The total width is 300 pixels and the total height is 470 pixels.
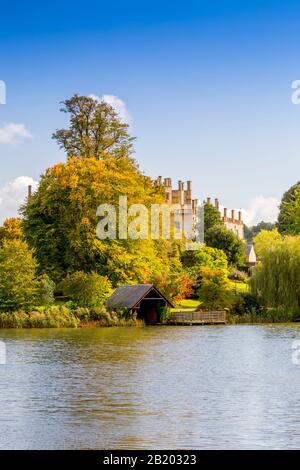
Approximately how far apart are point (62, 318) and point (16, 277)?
329 centimetres

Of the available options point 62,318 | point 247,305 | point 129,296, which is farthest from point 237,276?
point 62,318

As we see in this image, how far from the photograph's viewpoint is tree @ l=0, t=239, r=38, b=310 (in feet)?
155

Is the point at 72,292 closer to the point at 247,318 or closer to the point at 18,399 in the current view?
the point at 247,318

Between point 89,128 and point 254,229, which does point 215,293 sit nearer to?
point 89,128

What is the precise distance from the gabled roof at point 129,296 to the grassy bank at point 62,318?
75 centimetres

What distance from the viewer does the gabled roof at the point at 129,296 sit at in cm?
4772

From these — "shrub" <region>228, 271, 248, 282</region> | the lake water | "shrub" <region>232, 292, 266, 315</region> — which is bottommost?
the lake water

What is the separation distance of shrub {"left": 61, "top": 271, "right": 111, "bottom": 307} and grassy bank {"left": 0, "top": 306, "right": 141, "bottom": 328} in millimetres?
1570

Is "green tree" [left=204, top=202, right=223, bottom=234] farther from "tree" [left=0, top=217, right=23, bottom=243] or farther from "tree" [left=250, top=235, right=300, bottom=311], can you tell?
"tree" [left=250, top=235, right=300, bottom=311]

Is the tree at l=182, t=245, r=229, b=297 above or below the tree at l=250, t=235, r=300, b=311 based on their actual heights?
above

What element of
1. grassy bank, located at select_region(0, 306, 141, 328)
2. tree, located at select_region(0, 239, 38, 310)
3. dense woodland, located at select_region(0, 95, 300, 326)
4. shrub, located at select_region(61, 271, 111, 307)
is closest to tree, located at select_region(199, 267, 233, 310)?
dense woodland, located at select_region(0, 95, 300, 326)

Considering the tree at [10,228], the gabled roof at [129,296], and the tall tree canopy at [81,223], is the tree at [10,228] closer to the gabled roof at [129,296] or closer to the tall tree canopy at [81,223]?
the tall tree canopy at [81,223]

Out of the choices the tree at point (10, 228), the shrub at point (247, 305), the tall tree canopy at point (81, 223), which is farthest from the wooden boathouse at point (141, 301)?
the tree at point (10, 228)
